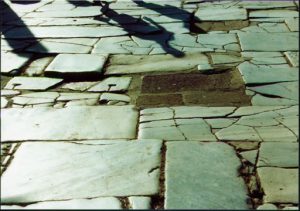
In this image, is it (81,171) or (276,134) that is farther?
(276,134)

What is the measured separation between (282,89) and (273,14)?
2.43 meters

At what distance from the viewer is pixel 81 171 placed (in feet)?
7.42

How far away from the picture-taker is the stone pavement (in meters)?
2.09

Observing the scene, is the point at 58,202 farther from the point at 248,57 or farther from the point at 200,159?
the point at 248,57

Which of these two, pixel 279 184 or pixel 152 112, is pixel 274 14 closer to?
pixel 152 112

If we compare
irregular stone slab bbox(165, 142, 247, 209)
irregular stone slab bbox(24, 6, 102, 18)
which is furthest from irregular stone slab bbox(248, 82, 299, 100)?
irregular stone slab bbox(24, 6, 102, 18)

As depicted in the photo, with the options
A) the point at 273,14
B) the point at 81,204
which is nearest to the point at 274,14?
the point at 273,14

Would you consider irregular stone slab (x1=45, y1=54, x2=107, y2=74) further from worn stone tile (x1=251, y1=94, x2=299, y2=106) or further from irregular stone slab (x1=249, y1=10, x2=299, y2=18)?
irregular stone slab (x1=249, y1=10, x2=299, y2=18)

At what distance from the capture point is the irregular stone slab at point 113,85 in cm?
340

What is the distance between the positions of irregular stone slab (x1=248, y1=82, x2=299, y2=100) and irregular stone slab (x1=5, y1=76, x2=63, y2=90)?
1.64 metres

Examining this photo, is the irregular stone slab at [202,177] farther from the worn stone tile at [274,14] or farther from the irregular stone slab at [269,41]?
the worn stone tile at [274,14]

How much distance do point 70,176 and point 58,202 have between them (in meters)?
0.23

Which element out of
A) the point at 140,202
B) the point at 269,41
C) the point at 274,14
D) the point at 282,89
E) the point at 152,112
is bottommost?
the point at 274,14

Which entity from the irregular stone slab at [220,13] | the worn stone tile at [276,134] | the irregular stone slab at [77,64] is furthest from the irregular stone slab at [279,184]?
the irregular stone slab at [220,13]
